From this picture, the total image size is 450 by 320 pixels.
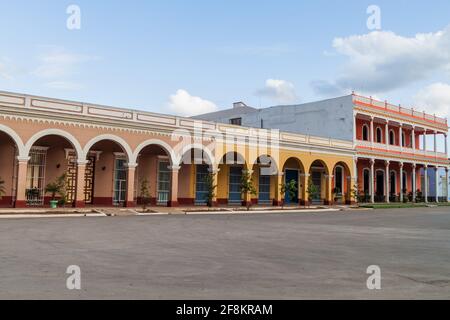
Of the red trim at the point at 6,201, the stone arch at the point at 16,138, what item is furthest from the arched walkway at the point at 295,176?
the stone arch at the point at 16,138

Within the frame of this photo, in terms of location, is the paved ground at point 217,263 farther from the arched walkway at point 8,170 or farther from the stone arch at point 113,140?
the arched walkway at point 8,170

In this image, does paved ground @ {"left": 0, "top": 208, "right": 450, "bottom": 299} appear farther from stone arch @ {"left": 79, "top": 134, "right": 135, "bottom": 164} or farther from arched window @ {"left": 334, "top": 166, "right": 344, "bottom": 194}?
arched window @ {"left": 334, "top": 166, "right": 344, "bottom": 194}

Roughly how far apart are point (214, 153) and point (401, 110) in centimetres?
2225

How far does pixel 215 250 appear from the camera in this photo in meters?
9.42

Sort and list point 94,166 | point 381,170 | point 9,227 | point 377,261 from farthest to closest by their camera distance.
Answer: point 381,170, point 94,166, point 9,227, point 377,261

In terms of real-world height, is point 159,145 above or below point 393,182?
above

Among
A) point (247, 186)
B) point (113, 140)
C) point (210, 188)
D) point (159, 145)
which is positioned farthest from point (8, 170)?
point (247, 186)

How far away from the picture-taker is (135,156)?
23562mm

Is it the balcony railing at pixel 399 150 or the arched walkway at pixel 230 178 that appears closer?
the arched walkway at pixel 230 178

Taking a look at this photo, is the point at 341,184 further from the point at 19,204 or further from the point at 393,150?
the point at 19,204

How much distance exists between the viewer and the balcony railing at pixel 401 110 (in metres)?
37.4
